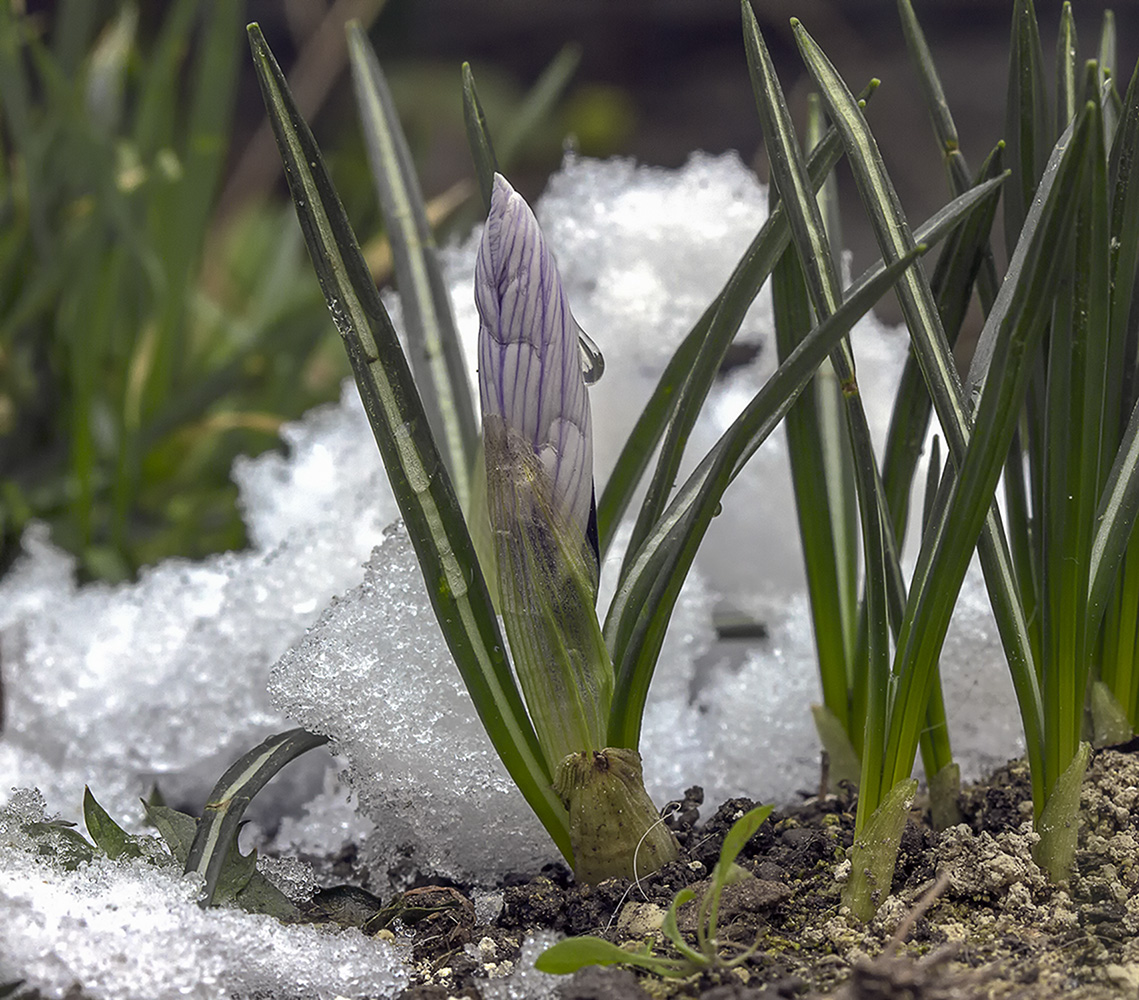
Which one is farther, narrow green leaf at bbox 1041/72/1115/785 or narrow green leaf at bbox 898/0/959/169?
narrow green leaf at bbox 898/0/959/169

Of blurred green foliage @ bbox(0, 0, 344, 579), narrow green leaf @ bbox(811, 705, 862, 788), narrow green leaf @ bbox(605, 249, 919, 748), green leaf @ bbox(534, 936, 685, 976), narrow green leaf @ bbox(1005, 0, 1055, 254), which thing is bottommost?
green leaf @ bbox(534, 936, 685, 976)

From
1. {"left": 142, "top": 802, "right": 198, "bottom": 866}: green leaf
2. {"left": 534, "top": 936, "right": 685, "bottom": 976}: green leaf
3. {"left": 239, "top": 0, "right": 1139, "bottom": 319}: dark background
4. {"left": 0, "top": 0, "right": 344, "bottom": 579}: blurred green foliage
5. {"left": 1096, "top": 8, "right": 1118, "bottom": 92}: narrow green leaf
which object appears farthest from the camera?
{"left": 239, "top": 0, "right": 1139, "bottom": 319}: dark background

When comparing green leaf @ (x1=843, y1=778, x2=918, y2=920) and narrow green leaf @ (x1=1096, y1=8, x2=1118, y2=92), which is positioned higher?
narrow green leaf @ (x1=1096, y1=8, x2=1118, y2=92)

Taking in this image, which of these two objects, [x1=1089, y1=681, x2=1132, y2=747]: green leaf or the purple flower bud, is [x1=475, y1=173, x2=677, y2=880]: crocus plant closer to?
the purple flower bud

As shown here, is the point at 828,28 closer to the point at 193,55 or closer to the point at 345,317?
the point at 193,55

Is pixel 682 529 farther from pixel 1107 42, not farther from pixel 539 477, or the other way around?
pixel 1107 42

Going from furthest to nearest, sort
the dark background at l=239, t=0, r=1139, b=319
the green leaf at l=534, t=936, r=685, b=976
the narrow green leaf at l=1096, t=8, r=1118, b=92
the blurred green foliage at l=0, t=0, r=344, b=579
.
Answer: the dark background at l=239, t=0, r=1139, b=319 → the blurred green foliage at l=0, t=0, r=344, b=579 → the narrow green leaf at l=1096, t=8, r=1118, b=92 → the green leaf at l=534, t=936, r=685, b=976

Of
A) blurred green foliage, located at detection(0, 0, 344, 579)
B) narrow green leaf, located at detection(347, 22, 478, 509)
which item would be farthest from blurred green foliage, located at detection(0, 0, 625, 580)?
narrow green leaf, located at detection(347, 22, 478, 509)

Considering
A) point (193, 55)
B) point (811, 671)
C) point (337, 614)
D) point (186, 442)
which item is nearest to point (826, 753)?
point (811, 671)
